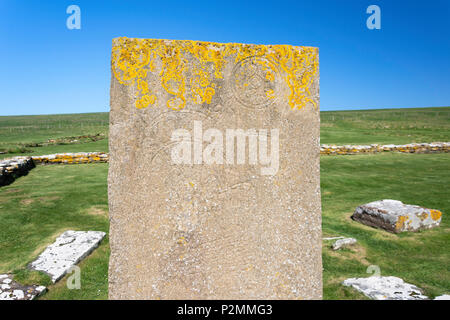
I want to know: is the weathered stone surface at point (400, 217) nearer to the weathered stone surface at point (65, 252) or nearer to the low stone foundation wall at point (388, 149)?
the weathered stone surface at point (65, 252)

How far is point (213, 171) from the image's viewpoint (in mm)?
2684

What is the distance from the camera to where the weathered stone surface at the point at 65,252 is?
15.4 ft

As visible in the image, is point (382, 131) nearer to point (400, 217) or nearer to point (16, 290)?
point (400, 217)

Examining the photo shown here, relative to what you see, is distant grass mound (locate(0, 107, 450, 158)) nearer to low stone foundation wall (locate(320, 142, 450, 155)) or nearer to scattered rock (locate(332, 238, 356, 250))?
low stone foundation wall (locate(320, 142, 450, 155))

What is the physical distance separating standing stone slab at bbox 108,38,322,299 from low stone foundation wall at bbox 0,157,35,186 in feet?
36.2

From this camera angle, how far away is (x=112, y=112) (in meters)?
2.54

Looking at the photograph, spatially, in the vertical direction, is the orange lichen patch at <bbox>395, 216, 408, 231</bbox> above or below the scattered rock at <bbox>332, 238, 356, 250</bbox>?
above

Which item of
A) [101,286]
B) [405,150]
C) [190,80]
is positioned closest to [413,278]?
[190,80]

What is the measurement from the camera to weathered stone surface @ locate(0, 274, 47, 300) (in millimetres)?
3932

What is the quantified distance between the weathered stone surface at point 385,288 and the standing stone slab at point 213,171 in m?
1.72

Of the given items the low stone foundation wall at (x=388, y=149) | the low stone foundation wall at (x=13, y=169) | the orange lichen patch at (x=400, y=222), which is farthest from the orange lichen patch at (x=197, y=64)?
the low stone foundation wall at (x=388, y=149)

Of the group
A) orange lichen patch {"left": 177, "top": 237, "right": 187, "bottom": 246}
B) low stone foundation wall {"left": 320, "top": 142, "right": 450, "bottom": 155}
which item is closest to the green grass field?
orange lichen patch {"left": 177, "top": 237, "right": 187, "bottom": 246}
